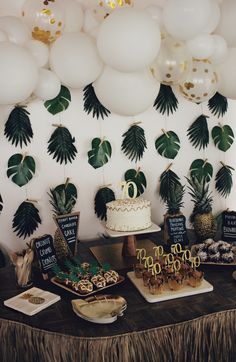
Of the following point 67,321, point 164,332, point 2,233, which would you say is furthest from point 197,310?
point 2,233

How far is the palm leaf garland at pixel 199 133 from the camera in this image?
116 inches

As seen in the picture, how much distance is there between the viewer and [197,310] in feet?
6.09

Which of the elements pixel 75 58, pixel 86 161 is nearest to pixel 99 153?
pixel 86 161

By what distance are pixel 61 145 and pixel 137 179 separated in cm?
55

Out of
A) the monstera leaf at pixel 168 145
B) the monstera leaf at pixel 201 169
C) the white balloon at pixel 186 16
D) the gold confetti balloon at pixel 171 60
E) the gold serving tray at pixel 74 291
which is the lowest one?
the gold serving tray at pixel 74 291

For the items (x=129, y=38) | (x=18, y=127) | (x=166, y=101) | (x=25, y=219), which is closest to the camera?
(x=129, y=38)

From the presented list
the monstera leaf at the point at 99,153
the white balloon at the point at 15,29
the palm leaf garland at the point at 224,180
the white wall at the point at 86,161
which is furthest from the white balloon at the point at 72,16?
the palm leaf garland at the point at 224,180

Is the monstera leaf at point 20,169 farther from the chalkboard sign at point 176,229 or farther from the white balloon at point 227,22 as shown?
the white balloon at point 227,22

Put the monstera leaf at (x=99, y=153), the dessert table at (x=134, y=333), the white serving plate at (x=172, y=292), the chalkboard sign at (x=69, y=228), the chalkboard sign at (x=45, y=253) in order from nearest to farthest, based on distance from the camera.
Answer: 1. the dessert table at (x=134, y=333)
2. the white serving plate at (x=172, y=292)
3. the chalkboard sign at (x=45, y=253)
4. the chalkboard sign at (x=69, y=228)
5. the monstera leaf at (x=99, y=153)

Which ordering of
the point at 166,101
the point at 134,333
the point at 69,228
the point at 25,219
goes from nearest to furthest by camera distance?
1. the point at 134,333
2. the point at 69,228
3. the point at 25,219
4. the point at 166,101

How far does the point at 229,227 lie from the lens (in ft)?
8.55

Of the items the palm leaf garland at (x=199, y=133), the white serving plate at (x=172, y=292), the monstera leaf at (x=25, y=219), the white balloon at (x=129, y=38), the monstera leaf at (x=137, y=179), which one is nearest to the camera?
the white balloon at (x=129, y=38)

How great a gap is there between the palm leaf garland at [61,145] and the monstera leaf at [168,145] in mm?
577

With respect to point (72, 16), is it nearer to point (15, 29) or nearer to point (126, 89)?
point (15, 29)
